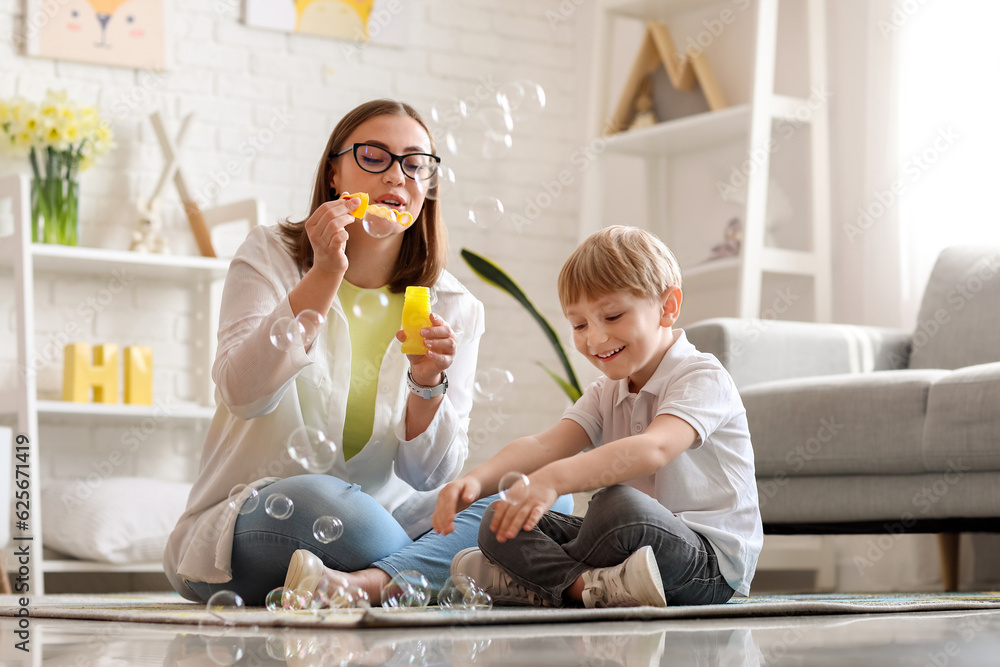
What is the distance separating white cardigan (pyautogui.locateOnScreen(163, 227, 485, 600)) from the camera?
5.05 ft

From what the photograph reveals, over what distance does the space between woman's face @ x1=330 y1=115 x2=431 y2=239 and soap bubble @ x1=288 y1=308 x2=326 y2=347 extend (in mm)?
193

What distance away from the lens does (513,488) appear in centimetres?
129

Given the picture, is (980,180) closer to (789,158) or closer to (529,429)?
(789,158)

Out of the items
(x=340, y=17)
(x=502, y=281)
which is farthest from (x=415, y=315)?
(x=340, y=17)

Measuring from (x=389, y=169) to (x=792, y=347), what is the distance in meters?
1.27

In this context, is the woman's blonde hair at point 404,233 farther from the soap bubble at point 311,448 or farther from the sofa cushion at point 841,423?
the sofa cushion at point 841,423

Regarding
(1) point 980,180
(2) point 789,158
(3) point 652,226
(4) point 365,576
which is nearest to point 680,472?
(4) point 365,576

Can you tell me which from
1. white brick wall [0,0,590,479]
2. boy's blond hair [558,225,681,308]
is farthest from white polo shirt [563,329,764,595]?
white brick wall [0,0,590,479]

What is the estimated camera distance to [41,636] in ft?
3.91

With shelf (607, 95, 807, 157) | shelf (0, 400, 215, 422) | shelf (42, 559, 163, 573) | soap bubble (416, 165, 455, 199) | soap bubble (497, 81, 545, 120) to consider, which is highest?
shelf (607, 95, 807, 157)

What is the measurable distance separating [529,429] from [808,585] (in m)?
1.10
